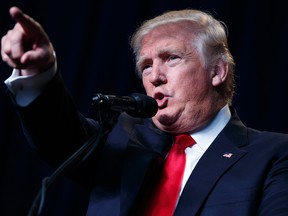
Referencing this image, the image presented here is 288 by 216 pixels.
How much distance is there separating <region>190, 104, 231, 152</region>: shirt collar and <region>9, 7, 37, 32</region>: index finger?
769 millimetres

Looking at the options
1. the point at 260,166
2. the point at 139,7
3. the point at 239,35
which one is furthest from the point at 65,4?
the point at 260,166

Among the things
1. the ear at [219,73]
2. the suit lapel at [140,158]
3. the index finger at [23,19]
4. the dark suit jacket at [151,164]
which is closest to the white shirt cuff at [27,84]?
the dark suit jacket at [151,164]

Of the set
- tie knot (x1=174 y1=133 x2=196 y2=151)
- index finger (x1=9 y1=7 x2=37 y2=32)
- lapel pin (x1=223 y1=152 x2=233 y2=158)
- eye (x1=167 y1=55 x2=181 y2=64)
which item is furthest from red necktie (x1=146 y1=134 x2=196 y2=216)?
index finger (x1=9 y1=7 x2=37 y2=32)

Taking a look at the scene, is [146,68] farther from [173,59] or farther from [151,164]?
[151,164]

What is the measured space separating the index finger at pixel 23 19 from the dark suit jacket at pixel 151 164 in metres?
0.24

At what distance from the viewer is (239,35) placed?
244cm

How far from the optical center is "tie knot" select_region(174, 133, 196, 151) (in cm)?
165

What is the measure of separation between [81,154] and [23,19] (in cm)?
31

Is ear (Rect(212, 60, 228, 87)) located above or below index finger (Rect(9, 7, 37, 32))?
below

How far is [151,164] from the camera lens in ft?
5.15

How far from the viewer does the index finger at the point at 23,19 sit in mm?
1043

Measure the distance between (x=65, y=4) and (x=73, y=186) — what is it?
84 centimetres

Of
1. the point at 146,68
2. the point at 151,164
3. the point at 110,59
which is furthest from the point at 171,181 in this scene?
the point at 110,59

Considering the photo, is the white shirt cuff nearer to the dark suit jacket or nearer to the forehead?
the dark suit jacket
